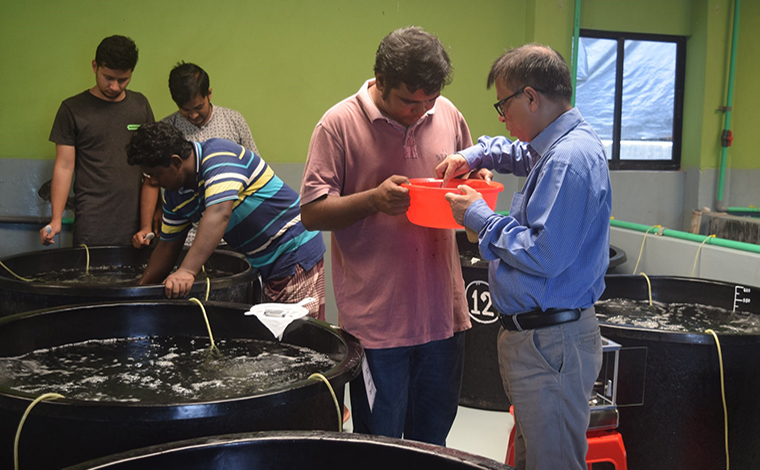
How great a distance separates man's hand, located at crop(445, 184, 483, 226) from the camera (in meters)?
1.78

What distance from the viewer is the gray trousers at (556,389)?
5.79 ft

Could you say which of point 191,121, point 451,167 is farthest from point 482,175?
point 191,121

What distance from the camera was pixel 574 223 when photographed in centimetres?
165

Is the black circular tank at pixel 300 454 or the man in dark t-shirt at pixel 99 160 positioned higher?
the man in dark t-shirt at pixel 99 160

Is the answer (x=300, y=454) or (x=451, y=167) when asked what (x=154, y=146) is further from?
(x=300, y=454)

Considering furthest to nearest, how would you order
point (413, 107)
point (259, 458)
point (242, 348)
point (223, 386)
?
point (242, 348)
point (413, 107)
point (223, 386)
point (259, 458)

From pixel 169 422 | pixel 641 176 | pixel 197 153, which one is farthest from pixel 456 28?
pixel 169 422

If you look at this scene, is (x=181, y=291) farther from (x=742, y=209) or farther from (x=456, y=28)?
(x=742, y=209)

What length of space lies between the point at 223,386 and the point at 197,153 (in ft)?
3.61

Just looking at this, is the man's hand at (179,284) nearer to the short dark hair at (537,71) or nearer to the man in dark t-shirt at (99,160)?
the short dark hair at (537,71)

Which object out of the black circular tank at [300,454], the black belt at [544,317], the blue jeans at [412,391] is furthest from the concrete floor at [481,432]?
the black circular tank at [300,454]

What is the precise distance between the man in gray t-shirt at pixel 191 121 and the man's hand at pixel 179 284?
1.12 meters

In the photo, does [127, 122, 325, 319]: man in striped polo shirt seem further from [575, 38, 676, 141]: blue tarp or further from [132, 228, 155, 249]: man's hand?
[575, 38, 676, 141]: blue tarp

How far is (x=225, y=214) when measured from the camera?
247 cm
